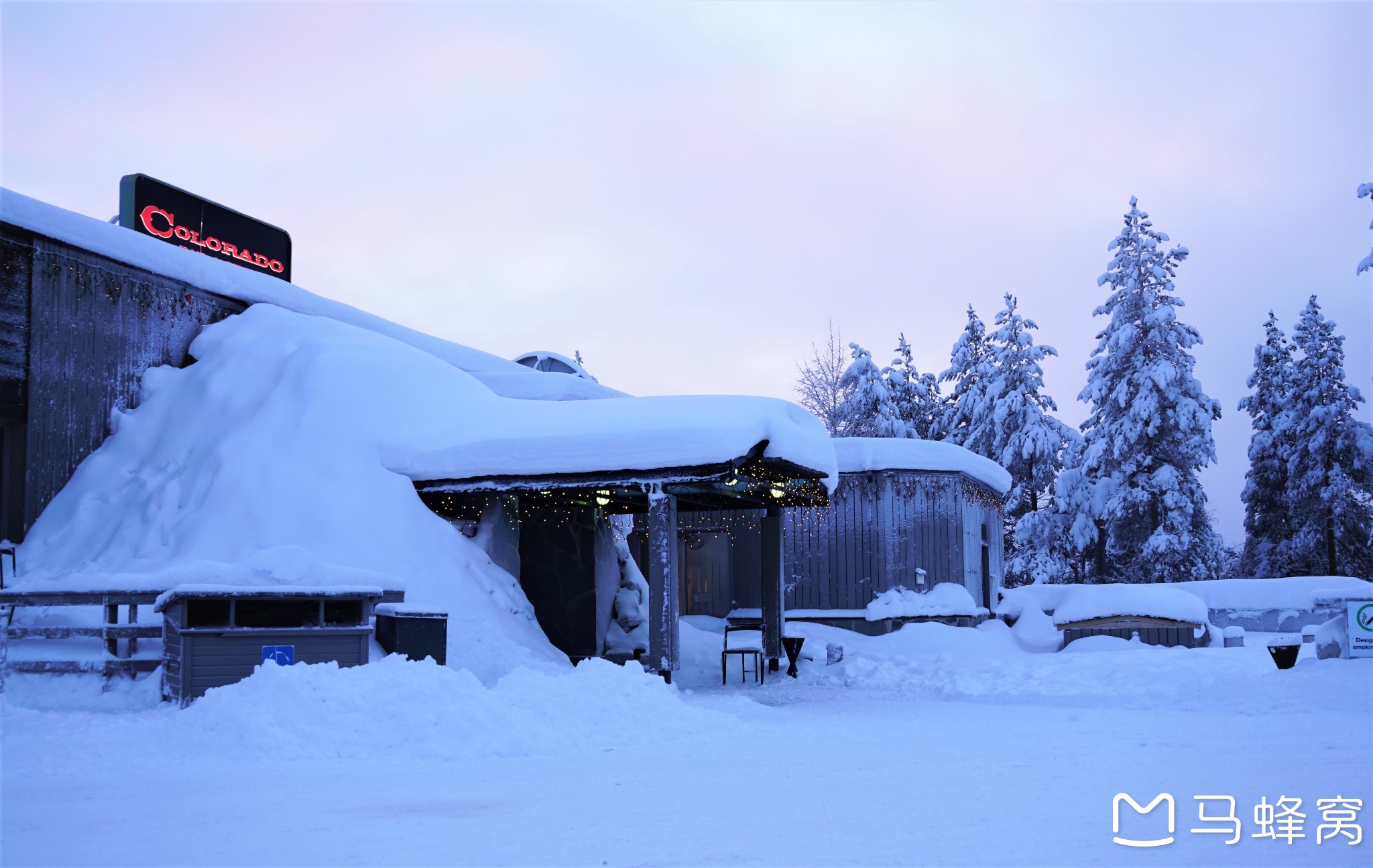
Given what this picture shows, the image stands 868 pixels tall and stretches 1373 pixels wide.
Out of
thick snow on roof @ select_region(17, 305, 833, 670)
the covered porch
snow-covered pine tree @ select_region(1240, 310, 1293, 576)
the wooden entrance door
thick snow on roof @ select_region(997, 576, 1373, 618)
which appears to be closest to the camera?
thick snow on roof @ select_region(17, 305, 833, 670)

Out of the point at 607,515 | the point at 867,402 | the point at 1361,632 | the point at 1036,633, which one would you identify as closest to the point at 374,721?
the point at 607,515

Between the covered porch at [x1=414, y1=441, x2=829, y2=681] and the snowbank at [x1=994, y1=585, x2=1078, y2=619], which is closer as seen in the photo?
the covered porch at [x1=414, y1=441, x2=829, y2=681]

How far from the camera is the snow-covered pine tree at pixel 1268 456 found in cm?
3123

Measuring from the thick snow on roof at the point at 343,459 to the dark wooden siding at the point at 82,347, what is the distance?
0.76 ft

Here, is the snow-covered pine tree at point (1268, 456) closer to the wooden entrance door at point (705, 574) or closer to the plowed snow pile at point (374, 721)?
the wooden entrance door at point (705, 574)

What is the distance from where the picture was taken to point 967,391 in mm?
35719

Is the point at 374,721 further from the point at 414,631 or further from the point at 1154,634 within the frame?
the point at 1154,634

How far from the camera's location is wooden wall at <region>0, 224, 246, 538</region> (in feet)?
40.7

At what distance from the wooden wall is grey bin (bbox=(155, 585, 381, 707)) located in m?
4.43

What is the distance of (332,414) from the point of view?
540 inches

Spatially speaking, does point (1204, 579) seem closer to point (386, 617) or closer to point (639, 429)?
point (639, 429)
